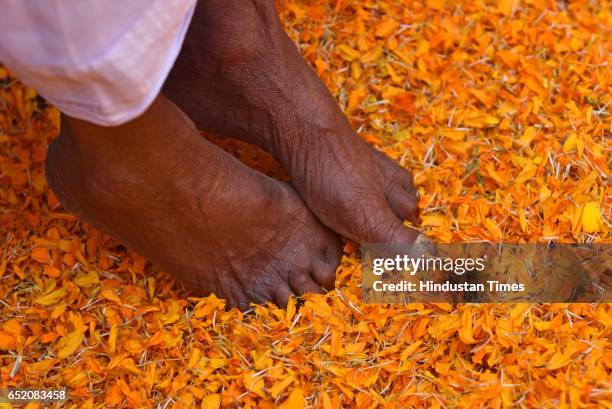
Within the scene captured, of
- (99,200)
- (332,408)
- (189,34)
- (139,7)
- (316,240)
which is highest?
(139,7)

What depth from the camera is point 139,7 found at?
89 cm

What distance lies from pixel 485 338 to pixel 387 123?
570mm

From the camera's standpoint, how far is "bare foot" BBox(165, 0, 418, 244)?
142 cm

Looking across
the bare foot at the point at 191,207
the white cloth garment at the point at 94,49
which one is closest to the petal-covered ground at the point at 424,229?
the bare foot at the point at 191,207

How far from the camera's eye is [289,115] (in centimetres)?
148

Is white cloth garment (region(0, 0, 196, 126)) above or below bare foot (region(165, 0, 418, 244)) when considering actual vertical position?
above

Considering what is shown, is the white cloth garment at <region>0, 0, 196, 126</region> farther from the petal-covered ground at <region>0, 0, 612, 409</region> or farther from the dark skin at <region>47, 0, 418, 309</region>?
the petal-covered ground at <region>0, 0, 612, 409</region>

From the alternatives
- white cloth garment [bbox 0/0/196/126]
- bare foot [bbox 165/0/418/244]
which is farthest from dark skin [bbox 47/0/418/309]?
white cloth garment [bbox 0/0/196/126]

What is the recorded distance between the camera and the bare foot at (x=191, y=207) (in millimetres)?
1188

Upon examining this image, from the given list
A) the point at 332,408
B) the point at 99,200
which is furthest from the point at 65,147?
the point at 332,408

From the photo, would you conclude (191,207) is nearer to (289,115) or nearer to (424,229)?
(289,115)

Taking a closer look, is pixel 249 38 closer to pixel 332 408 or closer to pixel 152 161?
pixel 152 161

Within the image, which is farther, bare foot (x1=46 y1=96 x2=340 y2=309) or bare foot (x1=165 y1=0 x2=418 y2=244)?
bare foot (x1=165 y1=0 x2=418 y2=244)

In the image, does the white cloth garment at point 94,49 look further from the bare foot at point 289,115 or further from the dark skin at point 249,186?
the bare foot at point 289,115
